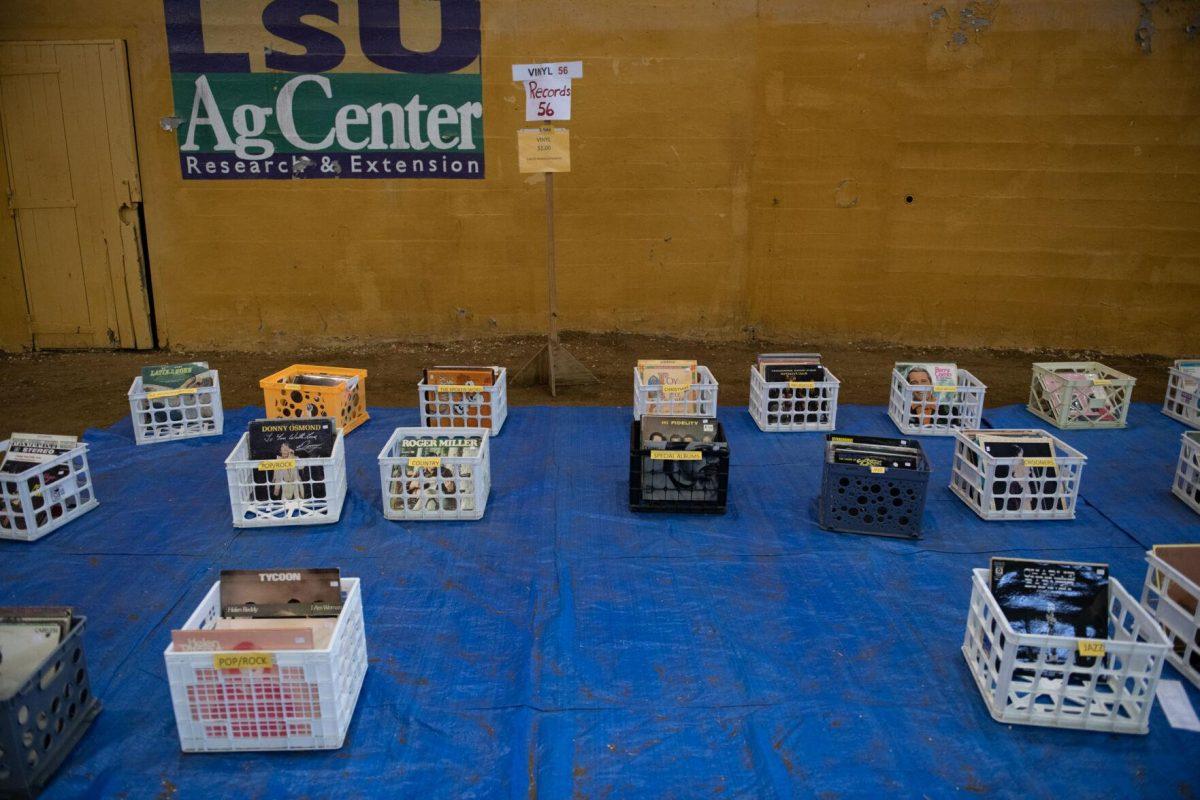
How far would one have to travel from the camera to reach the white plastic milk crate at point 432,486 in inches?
189

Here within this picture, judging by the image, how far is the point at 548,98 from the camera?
6.66 metres

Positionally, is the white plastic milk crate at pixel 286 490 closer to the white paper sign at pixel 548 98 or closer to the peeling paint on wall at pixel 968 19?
the white paper sign at pixel 548 98

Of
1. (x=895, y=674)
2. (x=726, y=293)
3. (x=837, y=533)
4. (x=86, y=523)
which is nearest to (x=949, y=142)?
(x=726, y=293)

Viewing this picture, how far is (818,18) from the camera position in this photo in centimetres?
868

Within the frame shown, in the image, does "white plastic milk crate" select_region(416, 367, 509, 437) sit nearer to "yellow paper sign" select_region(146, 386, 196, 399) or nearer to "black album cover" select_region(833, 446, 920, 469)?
"yellow paper sign" select_region(146, 386, 196, 399)

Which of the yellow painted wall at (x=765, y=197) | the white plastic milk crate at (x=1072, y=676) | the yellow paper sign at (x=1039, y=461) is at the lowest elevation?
the white plastic milk crate at (x=1072, y=676)

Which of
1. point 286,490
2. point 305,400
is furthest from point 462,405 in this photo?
point 286,490

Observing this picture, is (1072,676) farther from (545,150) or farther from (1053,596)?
(545,150)

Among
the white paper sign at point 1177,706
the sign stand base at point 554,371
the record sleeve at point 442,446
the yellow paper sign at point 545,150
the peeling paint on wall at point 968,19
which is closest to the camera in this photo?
the white paper sign at point 1177,706

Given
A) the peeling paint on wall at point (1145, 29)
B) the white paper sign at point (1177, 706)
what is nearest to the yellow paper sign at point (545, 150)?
the white paper sign at point (1177, 706)

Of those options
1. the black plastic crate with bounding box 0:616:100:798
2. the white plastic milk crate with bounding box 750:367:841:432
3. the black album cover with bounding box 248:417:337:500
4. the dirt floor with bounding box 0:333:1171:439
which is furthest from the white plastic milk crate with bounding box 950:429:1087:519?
the black plastic crate with bounding box 0:616:100:798

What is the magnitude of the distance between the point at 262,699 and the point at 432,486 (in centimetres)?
197

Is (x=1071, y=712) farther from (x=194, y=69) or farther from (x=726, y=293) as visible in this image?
(x=194, y=69)

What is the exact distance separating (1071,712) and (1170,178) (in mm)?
7666
